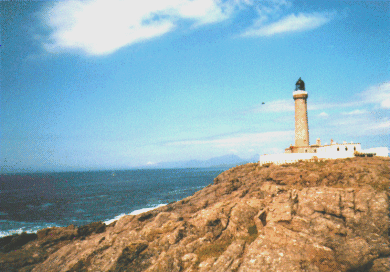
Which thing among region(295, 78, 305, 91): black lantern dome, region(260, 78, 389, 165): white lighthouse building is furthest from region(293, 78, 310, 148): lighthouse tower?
region(295, 78, 305, 91): black lantern dome

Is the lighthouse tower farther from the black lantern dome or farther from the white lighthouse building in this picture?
the black lantern dome

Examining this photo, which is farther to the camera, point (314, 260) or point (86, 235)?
point (86, 235)

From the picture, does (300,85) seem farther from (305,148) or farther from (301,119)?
(305,148)

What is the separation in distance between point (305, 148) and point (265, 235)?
27669 mm

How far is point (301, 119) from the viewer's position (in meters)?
46.4

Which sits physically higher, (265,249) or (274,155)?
(274,155)

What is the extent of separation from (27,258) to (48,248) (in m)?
2.46

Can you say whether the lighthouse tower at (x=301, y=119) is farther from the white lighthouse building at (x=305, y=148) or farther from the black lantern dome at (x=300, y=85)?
the black lantern dome at (x=300, y=85)

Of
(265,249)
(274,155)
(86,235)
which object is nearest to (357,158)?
(274,155)

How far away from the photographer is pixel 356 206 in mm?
22422

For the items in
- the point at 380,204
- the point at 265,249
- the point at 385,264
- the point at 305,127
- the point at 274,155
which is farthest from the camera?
the point at 305,127

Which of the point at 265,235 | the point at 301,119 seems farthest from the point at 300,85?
the point at 265,235

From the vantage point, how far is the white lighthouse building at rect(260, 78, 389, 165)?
3397 centimetres

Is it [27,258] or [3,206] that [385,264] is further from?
[3,206]
